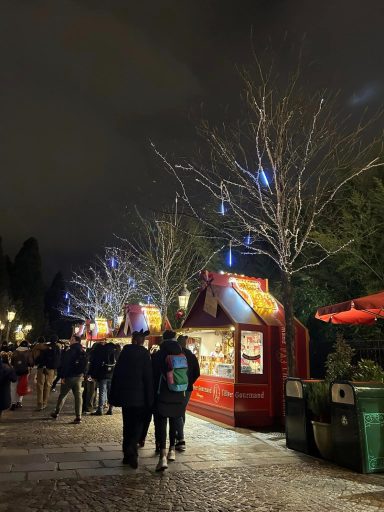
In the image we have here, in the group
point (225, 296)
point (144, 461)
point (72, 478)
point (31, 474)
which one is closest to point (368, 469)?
point (144, 461)

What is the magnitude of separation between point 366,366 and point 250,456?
2366mm

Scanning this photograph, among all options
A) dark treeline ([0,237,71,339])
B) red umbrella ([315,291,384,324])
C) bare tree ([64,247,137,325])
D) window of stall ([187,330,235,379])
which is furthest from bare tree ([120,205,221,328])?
dark treeline ([0,237,71,339])

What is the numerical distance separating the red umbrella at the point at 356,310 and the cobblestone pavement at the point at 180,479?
96.3 inches

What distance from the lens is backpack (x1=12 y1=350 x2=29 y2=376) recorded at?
37.0 feet

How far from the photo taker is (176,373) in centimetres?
595

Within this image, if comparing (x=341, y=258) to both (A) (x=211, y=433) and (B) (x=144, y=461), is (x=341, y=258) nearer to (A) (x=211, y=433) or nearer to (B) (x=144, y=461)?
(A) (x=211, y=433)

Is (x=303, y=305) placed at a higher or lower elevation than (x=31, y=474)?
higher

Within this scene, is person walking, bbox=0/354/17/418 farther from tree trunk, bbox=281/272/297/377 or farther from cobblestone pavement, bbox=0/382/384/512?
tree trunk, bbox=281/272/297/377

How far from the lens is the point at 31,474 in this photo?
5.51 meters

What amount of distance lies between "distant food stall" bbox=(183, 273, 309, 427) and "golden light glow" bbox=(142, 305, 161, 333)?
6889 mm

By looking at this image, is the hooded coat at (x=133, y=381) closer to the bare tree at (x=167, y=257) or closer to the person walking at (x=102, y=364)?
the person walking at (x=102, y=364)

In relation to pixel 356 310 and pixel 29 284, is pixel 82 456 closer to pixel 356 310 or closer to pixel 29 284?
pixel 356 310

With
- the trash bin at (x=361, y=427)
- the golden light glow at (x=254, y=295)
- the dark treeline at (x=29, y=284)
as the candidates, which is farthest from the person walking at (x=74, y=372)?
the dark treeline at (x=29, y=284)

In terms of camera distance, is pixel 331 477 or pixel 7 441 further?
pixel 7 441
